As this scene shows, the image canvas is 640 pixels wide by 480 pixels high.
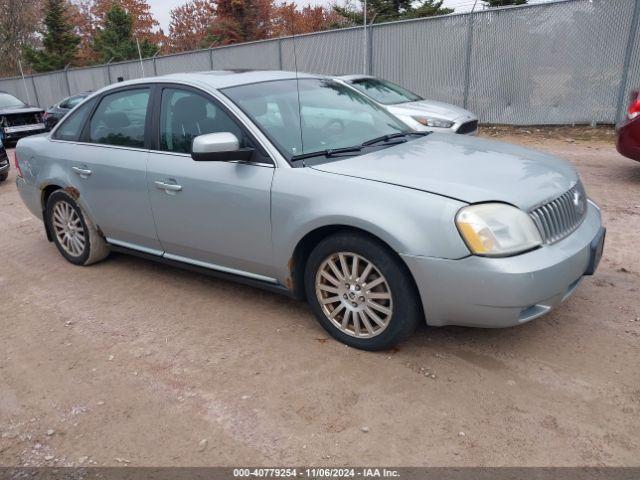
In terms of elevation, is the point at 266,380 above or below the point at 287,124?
below

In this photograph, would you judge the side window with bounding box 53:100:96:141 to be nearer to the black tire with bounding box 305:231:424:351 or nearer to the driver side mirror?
the driver side mirror

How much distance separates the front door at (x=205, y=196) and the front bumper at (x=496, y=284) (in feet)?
3.66

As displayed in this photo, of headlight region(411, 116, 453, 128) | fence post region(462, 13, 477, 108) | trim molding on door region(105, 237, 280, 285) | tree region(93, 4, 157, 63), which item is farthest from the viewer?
tree region(93, 4, 157, 63)

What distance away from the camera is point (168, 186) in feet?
13.2

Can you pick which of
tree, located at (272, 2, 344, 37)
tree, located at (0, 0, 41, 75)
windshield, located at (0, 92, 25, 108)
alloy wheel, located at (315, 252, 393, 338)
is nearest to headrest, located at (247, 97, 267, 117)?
alloy wheel, located at (315, 252, 393, 338)

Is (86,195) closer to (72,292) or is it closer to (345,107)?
(72,292)

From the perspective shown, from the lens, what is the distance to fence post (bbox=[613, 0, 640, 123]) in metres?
10.9

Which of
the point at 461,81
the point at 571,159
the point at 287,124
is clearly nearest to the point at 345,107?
the point at 287,124

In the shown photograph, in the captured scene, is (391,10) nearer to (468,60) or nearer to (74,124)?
(468,60)

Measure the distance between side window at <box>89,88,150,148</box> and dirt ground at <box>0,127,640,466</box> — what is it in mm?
1255

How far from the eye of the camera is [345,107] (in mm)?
4270

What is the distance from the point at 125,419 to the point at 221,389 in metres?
0.52

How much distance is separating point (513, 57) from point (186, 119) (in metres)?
10.6

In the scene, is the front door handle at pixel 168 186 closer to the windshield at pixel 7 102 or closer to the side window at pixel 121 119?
the side window at pixel 121 119
